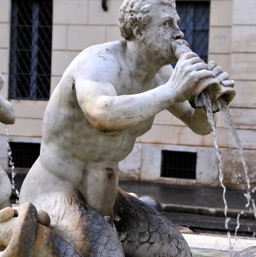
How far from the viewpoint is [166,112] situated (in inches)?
570

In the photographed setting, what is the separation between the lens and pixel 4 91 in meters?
15.1

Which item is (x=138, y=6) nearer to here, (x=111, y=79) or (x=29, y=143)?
(x=111, y=79)

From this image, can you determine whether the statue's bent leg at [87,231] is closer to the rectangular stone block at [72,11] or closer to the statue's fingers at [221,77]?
the statue's fingers at [221,77]

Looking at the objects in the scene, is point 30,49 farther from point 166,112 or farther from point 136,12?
point 136,12

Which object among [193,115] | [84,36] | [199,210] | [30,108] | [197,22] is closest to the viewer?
[193,115]

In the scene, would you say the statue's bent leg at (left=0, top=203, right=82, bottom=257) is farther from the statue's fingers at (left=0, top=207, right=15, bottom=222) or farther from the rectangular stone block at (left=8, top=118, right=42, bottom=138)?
the rectangular stone block at (left=8, top=118, right=42, bottom=138)

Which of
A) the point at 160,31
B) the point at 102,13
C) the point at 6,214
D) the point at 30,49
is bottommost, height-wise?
the point at 6,214

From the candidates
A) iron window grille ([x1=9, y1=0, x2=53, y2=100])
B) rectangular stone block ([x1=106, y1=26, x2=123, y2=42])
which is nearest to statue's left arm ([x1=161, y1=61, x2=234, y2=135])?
rectangular stone block ([x1=106, y1=26, x2=123, y2=42])

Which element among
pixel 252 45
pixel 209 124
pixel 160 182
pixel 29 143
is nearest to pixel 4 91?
pixel 29 143

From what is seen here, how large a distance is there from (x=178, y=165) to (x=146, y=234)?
9712mm

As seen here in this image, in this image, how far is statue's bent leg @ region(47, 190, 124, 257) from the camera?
14.1 ft

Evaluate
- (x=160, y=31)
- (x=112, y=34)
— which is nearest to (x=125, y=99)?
(x=160, y=31)

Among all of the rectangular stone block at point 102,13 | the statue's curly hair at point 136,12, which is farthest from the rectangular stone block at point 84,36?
the statue's curly hair at point 136,12

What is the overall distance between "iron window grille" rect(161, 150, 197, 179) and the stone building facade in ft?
0.05
